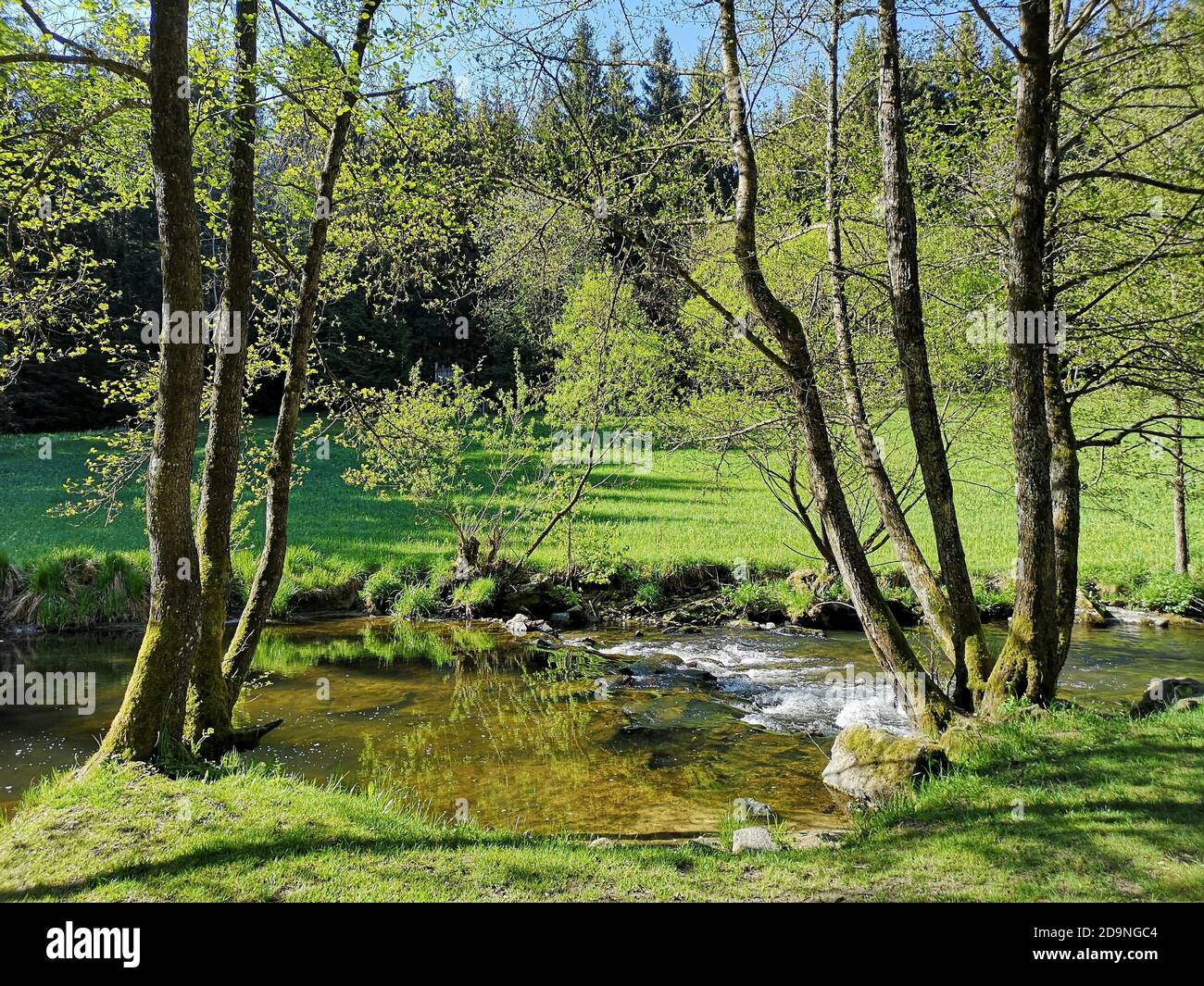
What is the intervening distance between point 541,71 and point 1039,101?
4237 mm

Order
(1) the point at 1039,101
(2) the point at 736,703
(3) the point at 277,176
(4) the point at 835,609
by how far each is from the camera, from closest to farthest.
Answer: (1) the point at 1039,101, (3) the point at 277,176, (2) the point at 736,703, (4) the point at 835,609

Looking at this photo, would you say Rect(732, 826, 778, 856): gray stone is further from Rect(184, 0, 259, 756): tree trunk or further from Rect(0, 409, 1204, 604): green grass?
Rect(0, 409, 1204, 604): green grass

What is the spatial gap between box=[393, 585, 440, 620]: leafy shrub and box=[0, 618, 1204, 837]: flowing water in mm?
634

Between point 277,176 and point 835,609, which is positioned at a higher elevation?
point 277,176

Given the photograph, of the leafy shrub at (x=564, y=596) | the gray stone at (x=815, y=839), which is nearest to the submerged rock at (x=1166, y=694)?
the gray stone at (x=815, y=839)

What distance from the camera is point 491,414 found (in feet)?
55.3

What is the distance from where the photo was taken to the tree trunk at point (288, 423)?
7.92 meters

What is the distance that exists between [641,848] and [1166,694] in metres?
5.94

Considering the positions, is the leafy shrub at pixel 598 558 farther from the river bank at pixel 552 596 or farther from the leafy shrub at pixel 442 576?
the leafy shrub at pixel 442 576

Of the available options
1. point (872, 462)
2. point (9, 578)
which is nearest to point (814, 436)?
point (872, 462)

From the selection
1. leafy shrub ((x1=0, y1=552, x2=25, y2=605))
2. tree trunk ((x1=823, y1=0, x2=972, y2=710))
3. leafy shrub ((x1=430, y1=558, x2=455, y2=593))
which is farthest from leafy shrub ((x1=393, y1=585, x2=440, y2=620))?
tree trunk ((x1=823, y1=0, x2=972, y2=710))

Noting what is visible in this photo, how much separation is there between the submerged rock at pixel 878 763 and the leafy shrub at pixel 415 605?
9.80 m
